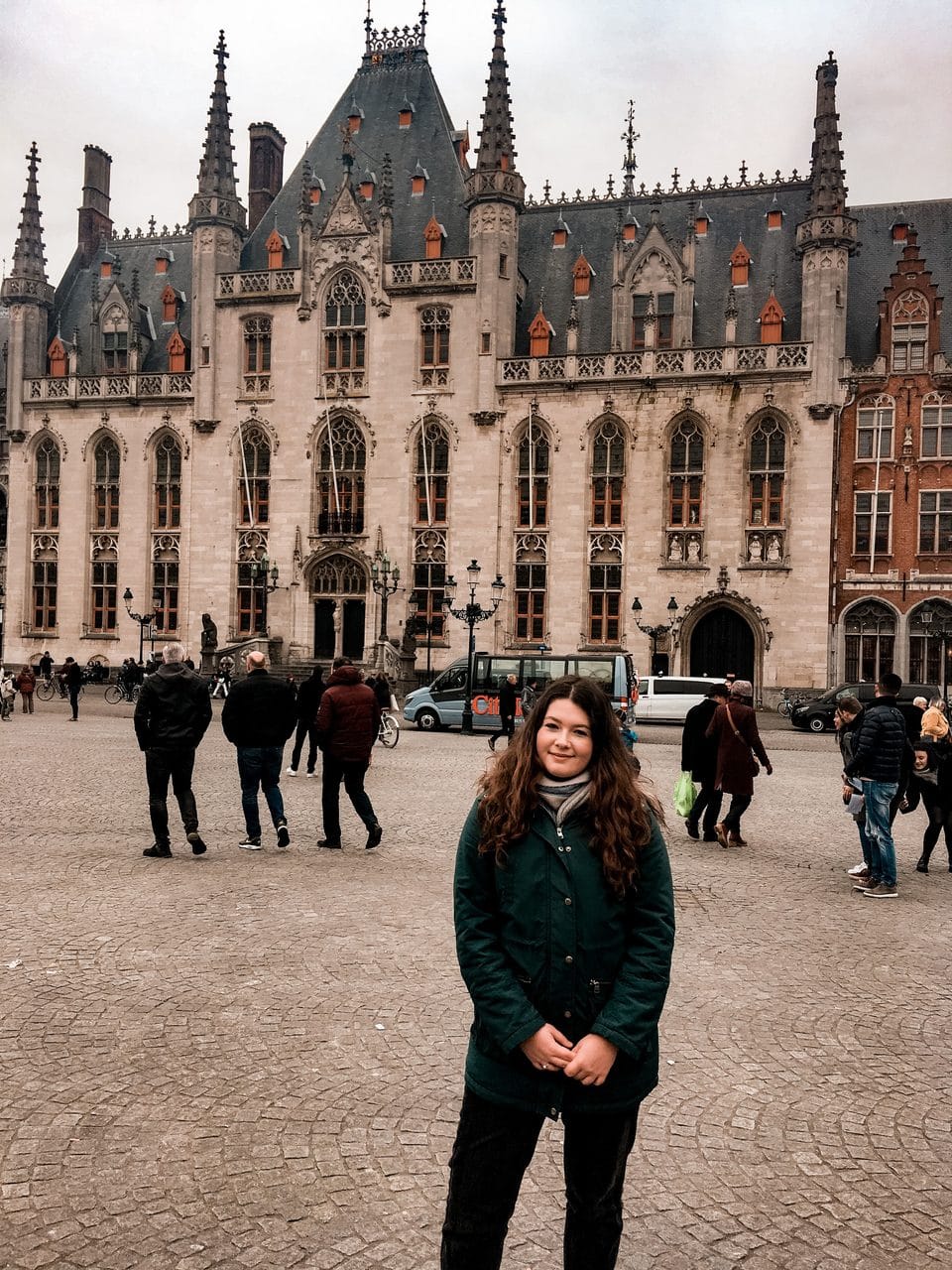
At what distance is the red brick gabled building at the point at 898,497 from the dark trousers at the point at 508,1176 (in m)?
37.3

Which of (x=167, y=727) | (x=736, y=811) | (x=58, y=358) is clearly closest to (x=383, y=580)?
(x=58, y=358)

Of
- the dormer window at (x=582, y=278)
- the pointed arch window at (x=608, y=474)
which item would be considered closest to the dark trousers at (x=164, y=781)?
the pointed arch window at (x=608, y=474)

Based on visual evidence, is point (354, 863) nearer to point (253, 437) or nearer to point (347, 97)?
point (253, 437)

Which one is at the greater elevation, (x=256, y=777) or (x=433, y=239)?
(x=433, y=239)

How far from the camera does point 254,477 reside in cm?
4356

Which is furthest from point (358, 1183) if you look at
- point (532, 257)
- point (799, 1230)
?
point (532, 257)

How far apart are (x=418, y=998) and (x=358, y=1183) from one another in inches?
85.5

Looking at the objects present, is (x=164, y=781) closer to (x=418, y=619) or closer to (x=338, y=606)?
(x=418, y=619)

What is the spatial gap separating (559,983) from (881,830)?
7.42 meters

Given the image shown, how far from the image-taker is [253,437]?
4366 cm

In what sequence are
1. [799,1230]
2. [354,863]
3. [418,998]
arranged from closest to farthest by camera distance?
1. [799,1230]
2. [418,998]
3. [354,863]

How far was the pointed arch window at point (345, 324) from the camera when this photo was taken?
42.5 m

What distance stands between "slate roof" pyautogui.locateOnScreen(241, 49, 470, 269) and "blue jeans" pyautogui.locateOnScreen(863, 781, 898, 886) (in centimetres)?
3671

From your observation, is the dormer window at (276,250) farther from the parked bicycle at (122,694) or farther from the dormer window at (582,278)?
the parked bicycle at (122,694)
